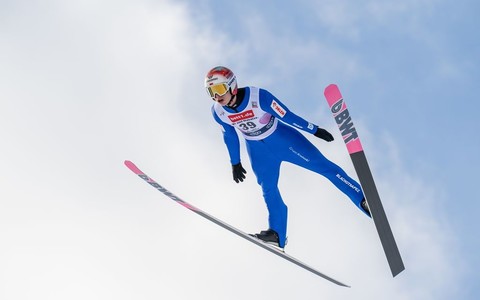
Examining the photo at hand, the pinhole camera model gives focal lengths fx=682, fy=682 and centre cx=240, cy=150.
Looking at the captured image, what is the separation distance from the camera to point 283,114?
8922mm

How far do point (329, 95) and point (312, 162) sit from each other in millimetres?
1360

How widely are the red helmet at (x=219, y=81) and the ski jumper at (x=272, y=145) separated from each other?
0.34m

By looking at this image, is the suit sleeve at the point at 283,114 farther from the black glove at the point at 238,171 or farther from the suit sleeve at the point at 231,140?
the black glove at the point at 238,171

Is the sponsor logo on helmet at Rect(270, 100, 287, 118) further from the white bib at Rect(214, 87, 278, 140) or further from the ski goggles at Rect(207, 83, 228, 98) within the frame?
the ski goggles at Rect(207, 83, 228, 98)

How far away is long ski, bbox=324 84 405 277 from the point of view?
8203 millimetres

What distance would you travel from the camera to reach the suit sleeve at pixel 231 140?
9.47 metres

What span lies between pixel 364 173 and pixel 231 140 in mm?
2161

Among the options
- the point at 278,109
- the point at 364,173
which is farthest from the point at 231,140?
the point at 364,173

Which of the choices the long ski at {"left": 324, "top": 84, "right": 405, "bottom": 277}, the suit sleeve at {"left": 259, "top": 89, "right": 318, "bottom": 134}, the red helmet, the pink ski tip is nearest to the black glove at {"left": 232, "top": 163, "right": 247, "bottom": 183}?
the suit sleeve at {"left": 259, "top": 89, "right": 318, "bottom": 134}

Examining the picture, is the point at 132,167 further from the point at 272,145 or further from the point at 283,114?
the point at 283,114

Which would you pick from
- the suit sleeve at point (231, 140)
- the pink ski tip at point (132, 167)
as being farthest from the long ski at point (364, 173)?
the pink ski tip at point (132, 167)

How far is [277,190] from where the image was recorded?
9555mm

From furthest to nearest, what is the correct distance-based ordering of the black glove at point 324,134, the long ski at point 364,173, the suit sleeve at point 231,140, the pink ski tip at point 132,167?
the pink ski tip at point 132,167, the suit sleeve at point 231,140, the black glove at point 324,134, the long ski at point 364,173

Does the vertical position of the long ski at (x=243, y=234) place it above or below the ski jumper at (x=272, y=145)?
below
